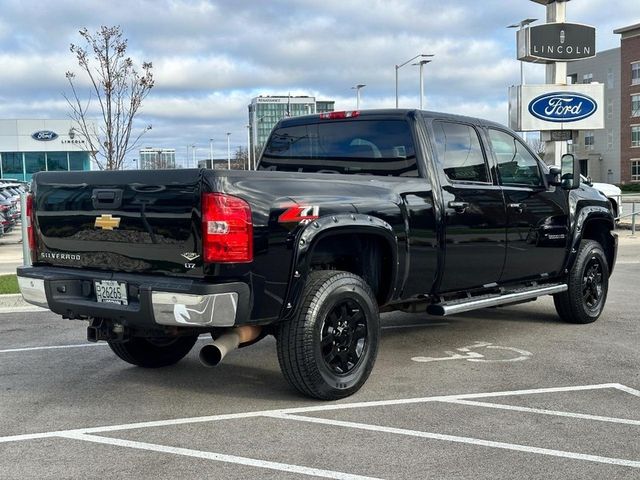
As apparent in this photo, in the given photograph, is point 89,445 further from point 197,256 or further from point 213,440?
point 197,256

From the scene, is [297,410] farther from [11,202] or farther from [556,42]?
[11,202]

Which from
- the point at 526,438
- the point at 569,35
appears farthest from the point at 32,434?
the point at 569,35

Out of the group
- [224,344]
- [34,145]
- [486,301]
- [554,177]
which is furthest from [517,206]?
[34,145]

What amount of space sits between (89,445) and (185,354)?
211cm

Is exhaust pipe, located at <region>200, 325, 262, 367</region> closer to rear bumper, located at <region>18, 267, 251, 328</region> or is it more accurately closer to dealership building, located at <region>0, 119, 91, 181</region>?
rear bumper, located at <region>18, 267, 251, 328</region>

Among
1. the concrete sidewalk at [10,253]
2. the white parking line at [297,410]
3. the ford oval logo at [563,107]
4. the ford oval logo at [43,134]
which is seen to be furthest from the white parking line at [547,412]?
the ford oval logo at [43,134]

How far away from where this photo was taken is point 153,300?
4.39 meters

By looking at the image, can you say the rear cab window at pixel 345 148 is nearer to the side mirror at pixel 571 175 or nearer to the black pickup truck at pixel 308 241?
the black pickup truck at pixel 308 241

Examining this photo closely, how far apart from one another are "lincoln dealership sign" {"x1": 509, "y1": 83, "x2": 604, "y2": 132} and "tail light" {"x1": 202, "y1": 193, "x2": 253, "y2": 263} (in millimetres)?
15974

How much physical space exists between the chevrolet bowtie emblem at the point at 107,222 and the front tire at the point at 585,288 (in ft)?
16.0

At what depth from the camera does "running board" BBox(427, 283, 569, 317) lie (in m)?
5.81

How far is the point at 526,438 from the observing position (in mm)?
4297

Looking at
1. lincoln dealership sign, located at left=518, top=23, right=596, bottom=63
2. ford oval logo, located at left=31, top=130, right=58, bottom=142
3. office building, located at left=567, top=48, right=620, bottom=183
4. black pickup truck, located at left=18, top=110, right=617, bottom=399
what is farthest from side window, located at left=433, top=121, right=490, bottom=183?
office building, located at left=567, top=48, right=620, bottom=183

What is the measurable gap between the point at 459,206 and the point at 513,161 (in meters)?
1.20
